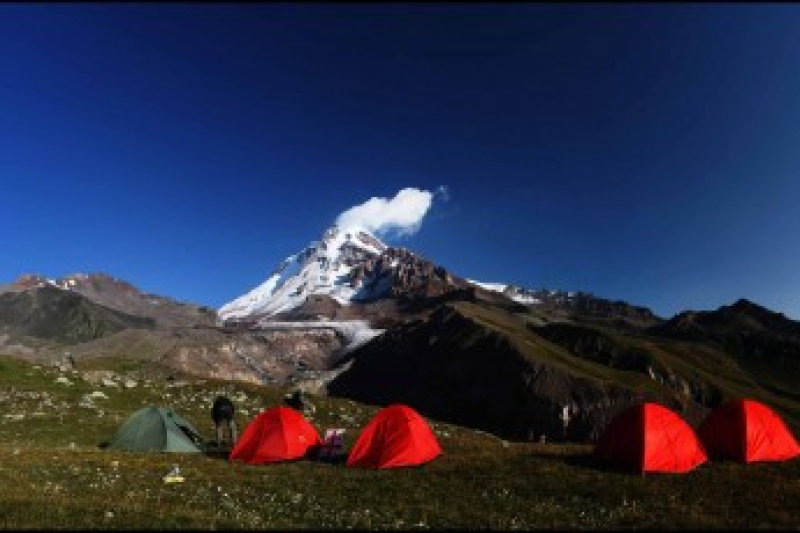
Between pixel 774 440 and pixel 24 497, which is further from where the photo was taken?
pixel 774 440

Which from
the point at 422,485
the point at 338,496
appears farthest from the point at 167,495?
the point at 422,485

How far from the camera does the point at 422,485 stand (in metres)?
27.5

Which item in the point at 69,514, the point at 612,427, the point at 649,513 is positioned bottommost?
the point at 69,514

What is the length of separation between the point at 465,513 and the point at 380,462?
1012 centimetres

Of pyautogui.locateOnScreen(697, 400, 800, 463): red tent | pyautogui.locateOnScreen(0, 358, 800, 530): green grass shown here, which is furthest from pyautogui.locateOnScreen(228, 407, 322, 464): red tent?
pyautogui.locateOnScreen(697, 400, 800, 463): red tent

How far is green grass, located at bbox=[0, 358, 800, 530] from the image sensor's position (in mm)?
→ 20828

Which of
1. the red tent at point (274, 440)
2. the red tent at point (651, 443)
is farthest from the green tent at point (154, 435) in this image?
the red tent at point (651, 443)

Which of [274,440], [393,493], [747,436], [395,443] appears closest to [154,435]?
[274,440]

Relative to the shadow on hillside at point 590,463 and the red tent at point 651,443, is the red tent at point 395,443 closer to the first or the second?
the shadow on hillside at point 590,463

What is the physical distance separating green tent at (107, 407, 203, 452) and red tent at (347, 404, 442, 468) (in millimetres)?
12161

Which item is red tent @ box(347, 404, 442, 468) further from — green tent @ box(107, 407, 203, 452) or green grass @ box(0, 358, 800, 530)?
green tent @ box(107, 407, 203, 452)

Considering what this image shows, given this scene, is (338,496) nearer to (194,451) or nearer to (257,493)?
(257,493)

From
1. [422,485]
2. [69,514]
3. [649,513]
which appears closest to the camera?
[69,514]

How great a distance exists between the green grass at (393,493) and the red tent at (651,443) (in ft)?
2.19
